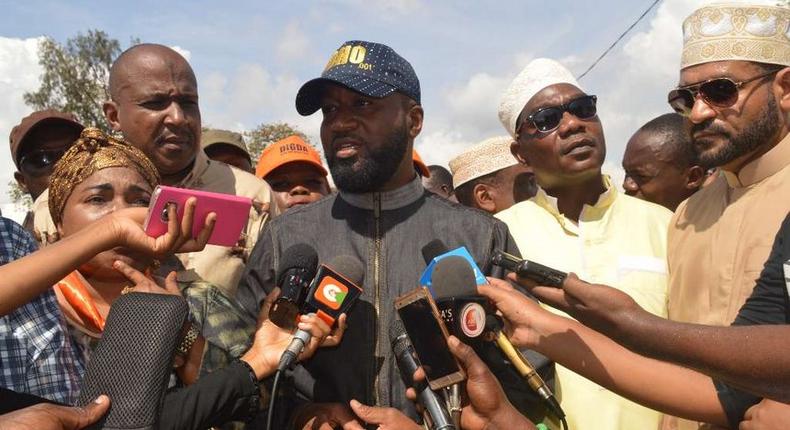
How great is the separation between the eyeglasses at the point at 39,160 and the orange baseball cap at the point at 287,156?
143cm

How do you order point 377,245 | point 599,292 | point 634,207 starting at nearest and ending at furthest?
point 599,292 → point 377,245 → point 634,207

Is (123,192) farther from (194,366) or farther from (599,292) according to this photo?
(599,292)

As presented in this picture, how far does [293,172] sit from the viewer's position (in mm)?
5641

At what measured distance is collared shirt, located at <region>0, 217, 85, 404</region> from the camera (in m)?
2.09

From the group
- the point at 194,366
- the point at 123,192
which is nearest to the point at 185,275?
the point at 123,192

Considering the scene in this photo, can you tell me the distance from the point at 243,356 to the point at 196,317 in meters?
0.27

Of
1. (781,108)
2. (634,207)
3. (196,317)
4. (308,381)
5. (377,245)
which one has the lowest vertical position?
(308,381)

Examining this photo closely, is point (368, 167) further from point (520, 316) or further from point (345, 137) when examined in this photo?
point (520, 316)

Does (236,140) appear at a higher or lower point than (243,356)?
higher

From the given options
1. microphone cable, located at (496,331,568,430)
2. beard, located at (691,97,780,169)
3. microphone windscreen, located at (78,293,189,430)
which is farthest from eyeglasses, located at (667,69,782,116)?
microphone windscreen, located at (78,293,189,430)

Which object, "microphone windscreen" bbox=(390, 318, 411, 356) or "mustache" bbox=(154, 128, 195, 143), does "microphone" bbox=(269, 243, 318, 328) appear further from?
"mustache" bbox=(154, 128, 195, 143)

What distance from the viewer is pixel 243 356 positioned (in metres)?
2.54

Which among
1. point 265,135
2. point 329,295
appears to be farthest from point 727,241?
point 265,135

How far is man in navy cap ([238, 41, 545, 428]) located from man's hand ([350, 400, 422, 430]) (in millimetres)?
90
